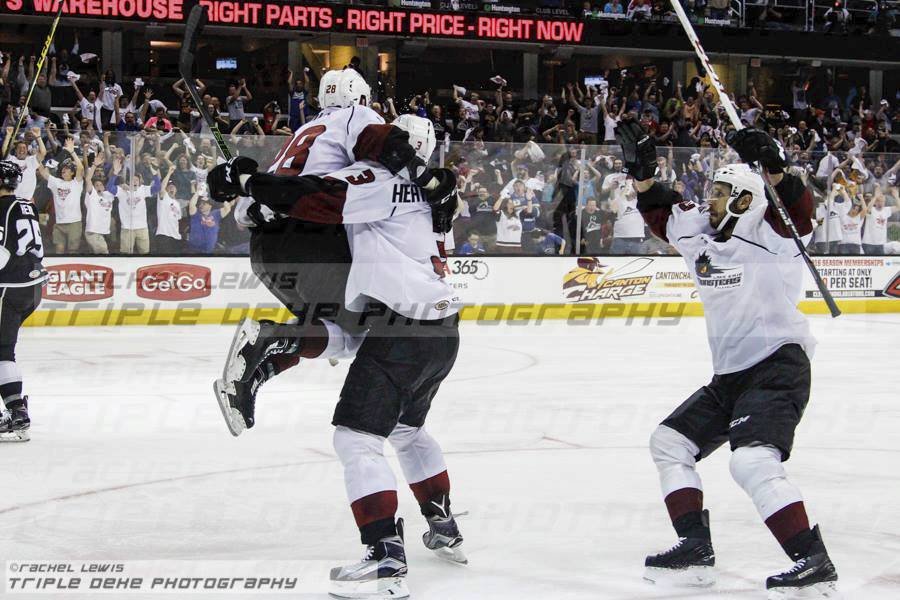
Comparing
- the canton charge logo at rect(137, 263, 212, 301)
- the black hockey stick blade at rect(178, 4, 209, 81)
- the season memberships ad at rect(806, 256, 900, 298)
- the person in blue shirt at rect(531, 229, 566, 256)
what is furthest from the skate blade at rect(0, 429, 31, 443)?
the season memberships ad at rect(806, 256, 900, 298)

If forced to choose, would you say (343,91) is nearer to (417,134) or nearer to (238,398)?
(417,134)

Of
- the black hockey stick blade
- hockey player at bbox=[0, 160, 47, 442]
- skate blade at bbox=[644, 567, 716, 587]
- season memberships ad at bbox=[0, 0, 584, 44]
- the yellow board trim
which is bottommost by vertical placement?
the yellow board trim

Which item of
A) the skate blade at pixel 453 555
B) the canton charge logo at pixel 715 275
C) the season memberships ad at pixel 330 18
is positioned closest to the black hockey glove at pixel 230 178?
the skate blade at pixel 453 555

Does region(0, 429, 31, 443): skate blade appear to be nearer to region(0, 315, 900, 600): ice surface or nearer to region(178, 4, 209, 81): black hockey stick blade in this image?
region(0, 315, 900, 600): ice surface

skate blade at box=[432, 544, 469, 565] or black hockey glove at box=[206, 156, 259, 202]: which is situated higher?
black hockey glove at box=[206, 156, 259, 202]

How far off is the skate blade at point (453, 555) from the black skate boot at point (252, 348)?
839mm

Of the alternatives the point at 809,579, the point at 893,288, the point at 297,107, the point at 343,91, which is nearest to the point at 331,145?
the point at 343,91

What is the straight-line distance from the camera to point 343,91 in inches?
153

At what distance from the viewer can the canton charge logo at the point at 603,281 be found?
47.5 feet

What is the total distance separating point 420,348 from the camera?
12.4ft

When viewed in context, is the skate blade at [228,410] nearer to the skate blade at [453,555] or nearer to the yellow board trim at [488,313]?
the skate blade at [453,555]

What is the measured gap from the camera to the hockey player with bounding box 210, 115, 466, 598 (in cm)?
360

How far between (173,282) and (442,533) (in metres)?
9.50

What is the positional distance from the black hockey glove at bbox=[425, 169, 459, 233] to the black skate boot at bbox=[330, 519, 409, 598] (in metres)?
1.00
